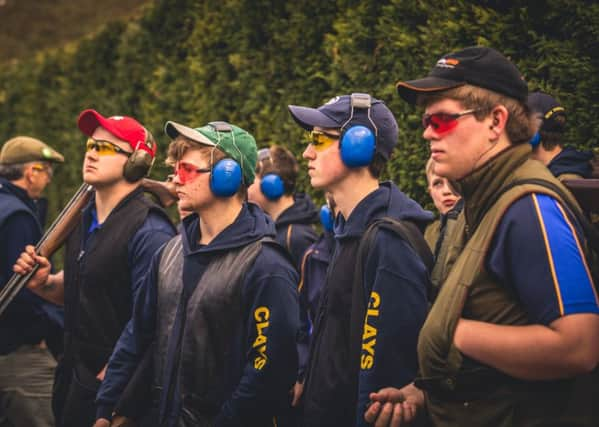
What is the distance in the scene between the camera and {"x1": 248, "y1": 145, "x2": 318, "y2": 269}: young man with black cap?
20.1 feet

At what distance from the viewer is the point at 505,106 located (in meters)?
2.68

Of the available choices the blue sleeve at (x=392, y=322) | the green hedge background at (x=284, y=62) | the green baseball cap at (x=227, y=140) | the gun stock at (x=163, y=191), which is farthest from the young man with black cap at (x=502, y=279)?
the gun stock at (x=163, y=191)

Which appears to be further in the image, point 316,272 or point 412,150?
point 412,150

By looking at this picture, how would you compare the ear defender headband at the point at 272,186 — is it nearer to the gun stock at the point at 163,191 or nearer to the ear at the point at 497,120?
the gun stock at the point at 163,191

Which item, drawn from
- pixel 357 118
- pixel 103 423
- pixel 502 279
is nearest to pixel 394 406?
pixel 502 279

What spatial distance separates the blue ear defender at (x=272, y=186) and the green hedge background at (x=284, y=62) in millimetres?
734

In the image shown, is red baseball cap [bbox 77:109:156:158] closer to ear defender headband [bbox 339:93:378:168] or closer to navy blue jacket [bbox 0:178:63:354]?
navy blue jacket [bbox 0:178:63:354]

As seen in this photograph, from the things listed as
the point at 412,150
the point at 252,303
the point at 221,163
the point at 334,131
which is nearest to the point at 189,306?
the point at 252,303

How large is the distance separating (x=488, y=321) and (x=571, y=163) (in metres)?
2.32

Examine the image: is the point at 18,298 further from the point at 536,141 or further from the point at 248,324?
the point at 536,141

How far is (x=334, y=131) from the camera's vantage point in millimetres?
3863

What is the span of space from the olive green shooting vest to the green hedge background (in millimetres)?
2466

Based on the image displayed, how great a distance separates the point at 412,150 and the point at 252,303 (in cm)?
254

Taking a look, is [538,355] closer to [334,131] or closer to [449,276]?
[449,276]
